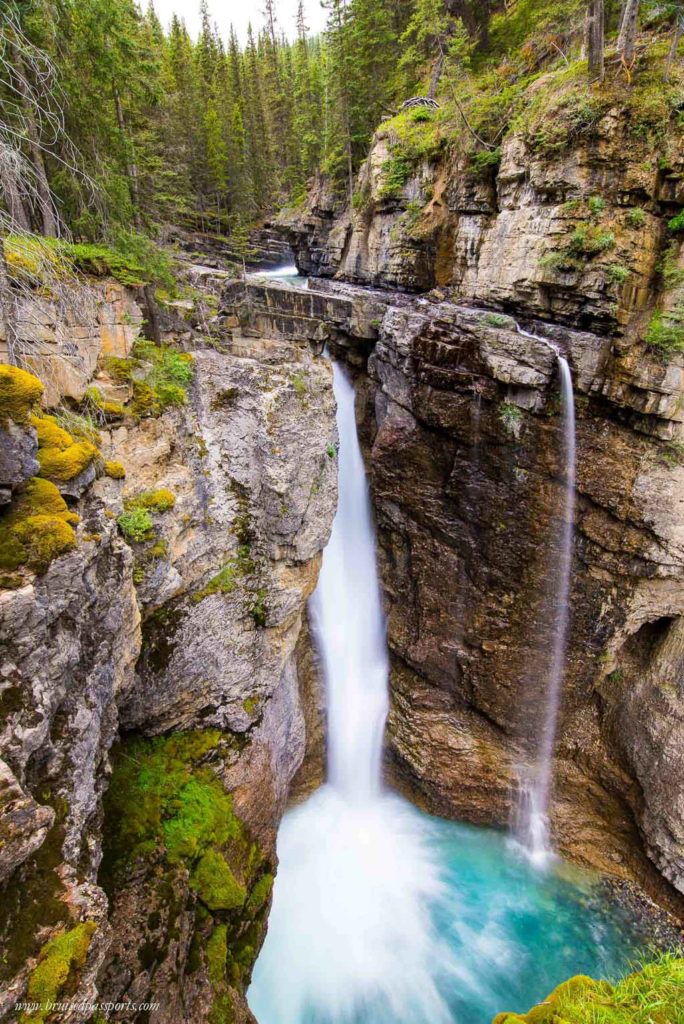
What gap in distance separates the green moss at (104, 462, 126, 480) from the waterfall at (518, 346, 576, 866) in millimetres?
9069

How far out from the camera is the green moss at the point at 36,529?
4219 millimetres

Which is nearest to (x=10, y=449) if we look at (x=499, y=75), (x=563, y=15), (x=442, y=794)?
(x=442, y=794)

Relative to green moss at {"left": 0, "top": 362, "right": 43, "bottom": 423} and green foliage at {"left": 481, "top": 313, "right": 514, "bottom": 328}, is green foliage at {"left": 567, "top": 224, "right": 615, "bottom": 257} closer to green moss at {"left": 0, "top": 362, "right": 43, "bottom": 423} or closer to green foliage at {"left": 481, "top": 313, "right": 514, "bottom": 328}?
green foliage at {"left": 481, "top": 313, "right": 514, "bottom": 328}

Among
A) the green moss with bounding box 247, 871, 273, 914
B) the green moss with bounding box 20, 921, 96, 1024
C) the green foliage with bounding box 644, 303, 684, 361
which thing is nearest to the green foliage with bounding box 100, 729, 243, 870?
the green moss with bounding box 247, 871, 273, 914

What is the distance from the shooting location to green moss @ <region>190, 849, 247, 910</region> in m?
6.19

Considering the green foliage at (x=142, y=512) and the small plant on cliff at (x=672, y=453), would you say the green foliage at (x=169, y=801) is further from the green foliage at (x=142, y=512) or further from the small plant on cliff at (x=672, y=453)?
the small plant on cliff at (x=672, y=453)

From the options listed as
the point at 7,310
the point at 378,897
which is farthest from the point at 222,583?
the point at 378,897

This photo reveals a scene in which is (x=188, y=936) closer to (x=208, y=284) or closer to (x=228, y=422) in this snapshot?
(x=228, y=422)

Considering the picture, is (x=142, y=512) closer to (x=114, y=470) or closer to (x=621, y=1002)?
(x=114, y=470)

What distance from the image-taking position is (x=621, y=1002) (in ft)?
11.4

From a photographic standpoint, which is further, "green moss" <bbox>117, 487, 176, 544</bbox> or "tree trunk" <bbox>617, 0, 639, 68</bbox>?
"tree trunk" <bbox>617, 0, 639, 68</bbox>

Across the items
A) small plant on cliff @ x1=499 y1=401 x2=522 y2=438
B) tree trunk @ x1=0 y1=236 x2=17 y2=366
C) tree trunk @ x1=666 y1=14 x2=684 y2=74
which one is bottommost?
small plant on cliff @ x1=499 y1=401 x2=522 y2=438

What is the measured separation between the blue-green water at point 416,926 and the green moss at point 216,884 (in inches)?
134

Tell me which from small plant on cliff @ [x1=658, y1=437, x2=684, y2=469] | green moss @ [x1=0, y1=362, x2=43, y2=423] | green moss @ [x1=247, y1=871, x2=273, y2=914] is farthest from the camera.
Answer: small plant on cliff @ [x1=658, y1=437, x2=684, y2=469]
